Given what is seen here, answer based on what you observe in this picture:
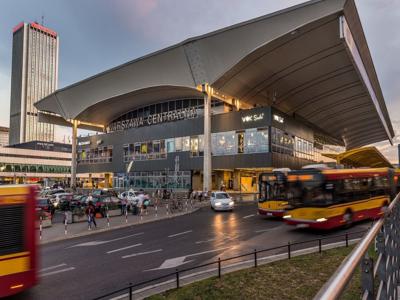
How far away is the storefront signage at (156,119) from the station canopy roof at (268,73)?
9.34ft

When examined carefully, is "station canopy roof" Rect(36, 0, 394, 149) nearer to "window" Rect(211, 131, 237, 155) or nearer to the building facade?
the building facade

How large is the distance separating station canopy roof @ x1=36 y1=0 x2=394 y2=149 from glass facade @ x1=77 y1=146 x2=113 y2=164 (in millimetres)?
8068

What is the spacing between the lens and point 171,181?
56.3 meters

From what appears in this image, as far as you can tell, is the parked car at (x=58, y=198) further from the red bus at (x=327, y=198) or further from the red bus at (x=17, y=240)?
the red bus at (x=17, y=240)

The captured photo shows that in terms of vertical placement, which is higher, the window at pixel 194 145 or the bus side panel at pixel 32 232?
the window at pixel 194 145

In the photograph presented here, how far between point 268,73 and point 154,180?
2906 centimetres

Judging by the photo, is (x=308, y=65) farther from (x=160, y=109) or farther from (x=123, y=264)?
(x=123, y=264)

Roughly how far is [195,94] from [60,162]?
91.6 m

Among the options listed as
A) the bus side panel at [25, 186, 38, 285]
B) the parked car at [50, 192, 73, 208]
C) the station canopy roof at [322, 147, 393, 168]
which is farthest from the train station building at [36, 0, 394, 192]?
the bus side panel at [25, 186, 38, 285]

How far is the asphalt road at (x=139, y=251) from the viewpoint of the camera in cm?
1032

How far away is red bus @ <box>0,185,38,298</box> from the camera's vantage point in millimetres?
8117

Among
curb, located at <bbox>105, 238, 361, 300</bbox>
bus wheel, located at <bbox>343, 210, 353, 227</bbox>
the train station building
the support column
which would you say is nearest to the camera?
curb, located at <bbox>105, 238, 361, 300</bbox>

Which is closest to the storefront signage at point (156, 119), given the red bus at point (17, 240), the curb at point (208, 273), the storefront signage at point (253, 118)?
the storefront signage at point (253, 118)

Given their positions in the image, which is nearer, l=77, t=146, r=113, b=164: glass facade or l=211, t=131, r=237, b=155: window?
l=211, t=131, r=237, b=155: window
